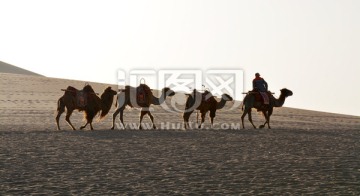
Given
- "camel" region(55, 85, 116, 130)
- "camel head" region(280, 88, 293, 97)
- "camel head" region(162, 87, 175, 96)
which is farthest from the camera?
"camel head" region(280, 88, 293, 97)

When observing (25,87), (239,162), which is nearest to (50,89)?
(25,87)

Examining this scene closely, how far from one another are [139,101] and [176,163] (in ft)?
29.3

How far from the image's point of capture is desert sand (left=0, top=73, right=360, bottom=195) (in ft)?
27.6

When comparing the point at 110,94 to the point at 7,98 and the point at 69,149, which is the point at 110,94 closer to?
the point at 69,149

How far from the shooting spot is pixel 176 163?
10883 millimetres

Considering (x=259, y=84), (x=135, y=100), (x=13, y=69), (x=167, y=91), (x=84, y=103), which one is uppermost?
(x=13, y=69)

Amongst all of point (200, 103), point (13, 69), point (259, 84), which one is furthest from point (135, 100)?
point (13, 69)

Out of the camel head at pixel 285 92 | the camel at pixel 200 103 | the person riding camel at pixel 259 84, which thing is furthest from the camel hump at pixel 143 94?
the camel head at pixel 285 92

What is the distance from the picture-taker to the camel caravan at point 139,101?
18984 mm

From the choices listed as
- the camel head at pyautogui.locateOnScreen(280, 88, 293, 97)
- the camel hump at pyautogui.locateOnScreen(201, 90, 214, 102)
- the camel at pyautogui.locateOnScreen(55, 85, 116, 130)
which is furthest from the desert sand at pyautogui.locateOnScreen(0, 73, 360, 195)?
the camel head at pyautogui.locateOnScreen(280, 88, 293, 97)

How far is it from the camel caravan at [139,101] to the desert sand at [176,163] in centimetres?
142

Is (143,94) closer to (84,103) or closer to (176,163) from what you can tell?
(84,103)

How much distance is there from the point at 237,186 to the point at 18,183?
3.25 m

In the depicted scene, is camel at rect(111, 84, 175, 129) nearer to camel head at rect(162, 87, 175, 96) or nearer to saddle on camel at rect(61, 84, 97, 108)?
camel head at rect(162, 87, 175, 96)
